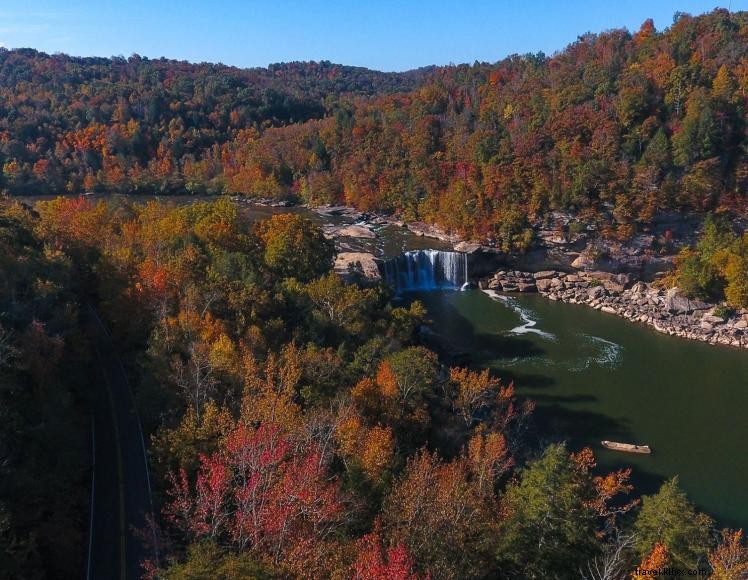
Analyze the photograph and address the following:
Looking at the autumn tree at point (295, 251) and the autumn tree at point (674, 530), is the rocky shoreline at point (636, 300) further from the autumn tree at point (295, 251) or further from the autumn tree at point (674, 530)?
the autumn tree at point (674, 530)

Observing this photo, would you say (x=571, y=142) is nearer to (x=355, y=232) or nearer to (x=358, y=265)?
(x=355, y=232)

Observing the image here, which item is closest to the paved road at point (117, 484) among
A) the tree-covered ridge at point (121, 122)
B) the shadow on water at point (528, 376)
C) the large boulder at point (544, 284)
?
the shadow on water at point (528, 376)

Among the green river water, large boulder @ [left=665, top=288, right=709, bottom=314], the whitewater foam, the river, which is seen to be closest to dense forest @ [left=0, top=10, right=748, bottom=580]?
large boulder @ [left=665, top=288, right=709, bottom=314]

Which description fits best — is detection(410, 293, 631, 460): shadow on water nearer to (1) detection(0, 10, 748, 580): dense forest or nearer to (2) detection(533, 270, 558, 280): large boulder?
(1) detection(0, 10, 748, 580): dense forest

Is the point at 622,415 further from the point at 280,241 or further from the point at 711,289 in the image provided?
the point at 280,241

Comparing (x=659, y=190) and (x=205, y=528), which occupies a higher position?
(x=659, y=190)

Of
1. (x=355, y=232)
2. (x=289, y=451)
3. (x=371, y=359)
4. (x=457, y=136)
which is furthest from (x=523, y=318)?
(x=457, y=136)

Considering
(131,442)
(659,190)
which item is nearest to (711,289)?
(659,190)
